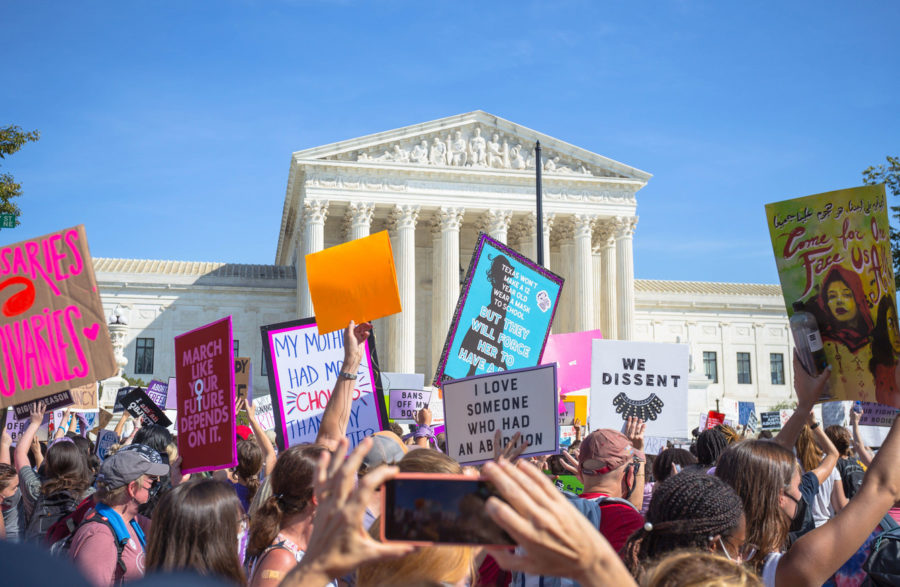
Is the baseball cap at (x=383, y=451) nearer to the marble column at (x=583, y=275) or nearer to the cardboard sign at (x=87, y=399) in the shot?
the cardboard sign at (x=87, y=399)

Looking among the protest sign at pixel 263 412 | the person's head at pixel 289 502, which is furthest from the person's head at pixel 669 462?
the protest sign at pixel 263 412

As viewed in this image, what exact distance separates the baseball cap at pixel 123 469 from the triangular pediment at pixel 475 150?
145 feet

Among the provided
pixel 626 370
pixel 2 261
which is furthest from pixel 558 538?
pixel 626 370

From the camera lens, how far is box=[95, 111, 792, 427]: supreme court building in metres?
48.2

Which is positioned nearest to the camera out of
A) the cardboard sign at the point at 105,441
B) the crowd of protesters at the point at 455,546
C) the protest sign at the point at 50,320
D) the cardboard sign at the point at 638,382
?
the crowd of protesters at the point at 455,546

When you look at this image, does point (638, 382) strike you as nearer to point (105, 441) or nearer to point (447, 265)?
point (105, 441)

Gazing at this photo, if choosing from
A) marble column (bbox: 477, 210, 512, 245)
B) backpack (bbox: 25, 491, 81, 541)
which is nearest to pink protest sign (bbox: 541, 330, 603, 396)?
backpack (bbox: 25, 491, 81, 541)

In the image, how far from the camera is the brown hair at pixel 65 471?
6673 mm

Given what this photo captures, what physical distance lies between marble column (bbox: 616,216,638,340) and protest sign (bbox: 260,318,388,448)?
144 feet

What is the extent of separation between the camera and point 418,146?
50125 mm

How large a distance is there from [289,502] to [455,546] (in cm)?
218

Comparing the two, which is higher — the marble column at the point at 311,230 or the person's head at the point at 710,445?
the marble column at the point at 311,230

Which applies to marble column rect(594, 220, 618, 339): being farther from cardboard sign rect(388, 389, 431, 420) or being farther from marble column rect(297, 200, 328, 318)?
cardboard sign rect(388, 389, 431, 420)

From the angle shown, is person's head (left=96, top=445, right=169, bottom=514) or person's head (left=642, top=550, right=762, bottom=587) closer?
person's head (left=642, top=550, right=762, bottom=587)
